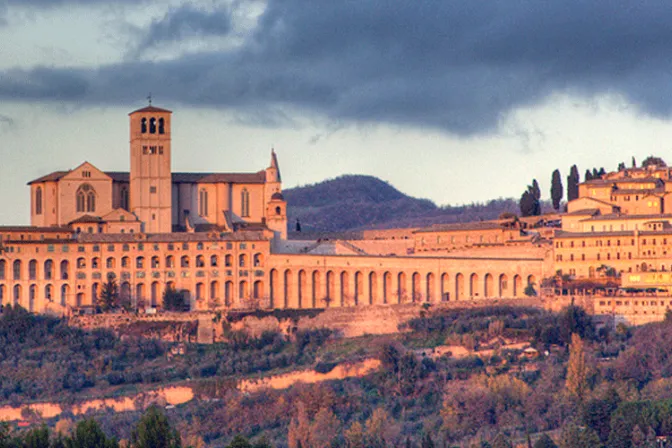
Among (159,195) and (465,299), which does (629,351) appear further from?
(159,195)

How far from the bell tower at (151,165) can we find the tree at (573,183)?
2212 cm

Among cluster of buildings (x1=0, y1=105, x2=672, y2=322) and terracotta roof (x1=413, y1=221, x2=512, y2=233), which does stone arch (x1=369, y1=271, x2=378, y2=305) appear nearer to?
cluster of buildings (x1=0, y1=105, x2=672, y2=322)

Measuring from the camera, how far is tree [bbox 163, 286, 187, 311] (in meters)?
101

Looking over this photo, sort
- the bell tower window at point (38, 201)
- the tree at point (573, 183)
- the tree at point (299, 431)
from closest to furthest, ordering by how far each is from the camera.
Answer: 1. the tree at point (299, 431)
2. the bell tower window at point (38, 201)
3. the tree at point (573, 183)

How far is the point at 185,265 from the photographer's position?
338 feet

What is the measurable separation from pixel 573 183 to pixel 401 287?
18.3m

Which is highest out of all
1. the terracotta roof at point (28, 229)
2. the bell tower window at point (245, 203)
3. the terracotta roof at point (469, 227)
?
the bell tower window at point (245, 203)

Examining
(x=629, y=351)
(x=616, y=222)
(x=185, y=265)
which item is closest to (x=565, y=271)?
(x=616, y=222)

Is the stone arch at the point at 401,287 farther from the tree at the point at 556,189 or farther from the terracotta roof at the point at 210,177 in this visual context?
the tree at the point at 556,189

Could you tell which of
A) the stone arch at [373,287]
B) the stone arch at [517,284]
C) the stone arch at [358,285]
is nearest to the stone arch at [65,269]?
the stone arch at [358,285]

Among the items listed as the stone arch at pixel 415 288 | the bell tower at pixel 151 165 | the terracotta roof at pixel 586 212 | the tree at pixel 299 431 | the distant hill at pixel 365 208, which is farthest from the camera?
the distant hill at pixel 365 208

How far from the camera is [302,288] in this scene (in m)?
103

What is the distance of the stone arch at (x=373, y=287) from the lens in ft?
335

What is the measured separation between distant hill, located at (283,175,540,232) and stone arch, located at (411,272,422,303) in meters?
47.6
